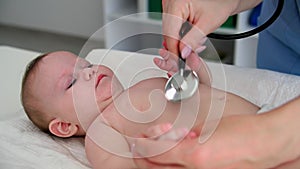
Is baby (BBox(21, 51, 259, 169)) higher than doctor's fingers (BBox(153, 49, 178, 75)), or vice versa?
doctor's fingers (BBox(153, 49, 178, 75))

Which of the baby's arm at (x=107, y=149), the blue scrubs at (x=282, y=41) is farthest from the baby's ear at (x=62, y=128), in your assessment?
the blue scrubs at (x=282, y=41)

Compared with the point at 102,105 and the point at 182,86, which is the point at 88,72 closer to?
the point at 102,105

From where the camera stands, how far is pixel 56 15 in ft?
10.6

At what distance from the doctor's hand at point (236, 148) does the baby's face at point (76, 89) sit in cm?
42

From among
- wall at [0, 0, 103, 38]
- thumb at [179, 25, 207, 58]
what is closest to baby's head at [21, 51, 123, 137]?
thumb at [179, 25, 207, 58]

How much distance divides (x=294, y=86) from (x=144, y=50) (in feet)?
1.42

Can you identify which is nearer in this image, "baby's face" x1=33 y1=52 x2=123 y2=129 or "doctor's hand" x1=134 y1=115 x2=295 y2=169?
"doctor's hand" x1=134 y1=115 x2=295 y2=169

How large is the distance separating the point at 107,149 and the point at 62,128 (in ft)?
0.67

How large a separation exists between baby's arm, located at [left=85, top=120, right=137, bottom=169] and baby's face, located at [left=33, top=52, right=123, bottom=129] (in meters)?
0.08

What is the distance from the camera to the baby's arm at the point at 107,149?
3.33 feet

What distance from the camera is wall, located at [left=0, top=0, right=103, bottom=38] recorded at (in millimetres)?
3086

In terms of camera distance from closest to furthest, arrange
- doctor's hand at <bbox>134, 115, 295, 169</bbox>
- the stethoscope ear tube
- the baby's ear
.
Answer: doctor's hand at <bbox>134, 115, 295, 169</bbox> < the stethoscope ear tube < the baby's ear

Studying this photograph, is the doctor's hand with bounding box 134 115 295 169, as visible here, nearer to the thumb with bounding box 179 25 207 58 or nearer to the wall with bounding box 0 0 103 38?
the thumb with bounding box 179 25 207 58

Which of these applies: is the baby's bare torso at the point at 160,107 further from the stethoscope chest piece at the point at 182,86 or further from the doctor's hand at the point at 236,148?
the doctor's hand at the point at 236,148
